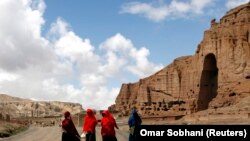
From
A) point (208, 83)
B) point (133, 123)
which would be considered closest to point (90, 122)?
point (133, 123)

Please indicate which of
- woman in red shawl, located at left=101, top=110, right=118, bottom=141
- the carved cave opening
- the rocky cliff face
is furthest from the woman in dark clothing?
the carved cave opening

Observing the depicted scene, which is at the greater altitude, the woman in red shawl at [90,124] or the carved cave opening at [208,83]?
the carved cave opening at [208,83]

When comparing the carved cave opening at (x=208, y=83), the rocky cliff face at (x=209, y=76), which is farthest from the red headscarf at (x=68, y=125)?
the carved cave opening at (x=208, y=83)

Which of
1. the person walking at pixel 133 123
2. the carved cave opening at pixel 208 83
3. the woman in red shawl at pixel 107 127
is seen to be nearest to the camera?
the woman in red shawl at pixel 107 127

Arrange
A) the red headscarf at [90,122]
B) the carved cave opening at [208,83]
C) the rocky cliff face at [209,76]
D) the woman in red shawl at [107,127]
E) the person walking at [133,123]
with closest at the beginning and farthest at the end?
the woman in red shawl at [107,127] < the person walking at [133,123] < the red headscarf at [90,122] < the rocky cliff face at [209,76] < the carved cave opening at [208,83]

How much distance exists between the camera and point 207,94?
317 ft

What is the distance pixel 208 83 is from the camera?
96688 mm

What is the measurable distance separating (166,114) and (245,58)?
2334cm

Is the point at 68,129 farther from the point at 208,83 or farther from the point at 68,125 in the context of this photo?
the point at 208,83

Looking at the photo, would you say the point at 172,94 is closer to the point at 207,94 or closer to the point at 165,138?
the point at 207,94

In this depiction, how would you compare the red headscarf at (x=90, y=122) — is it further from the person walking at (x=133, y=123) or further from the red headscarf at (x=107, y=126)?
the person walking at (x=133, y=123)

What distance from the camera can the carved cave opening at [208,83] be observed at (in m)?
94.3

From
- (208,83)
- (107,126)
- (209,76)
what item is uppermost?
(209,76)

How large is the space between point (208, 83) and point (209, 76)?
5.20 ft
